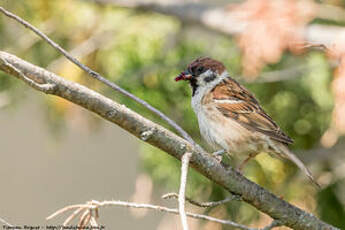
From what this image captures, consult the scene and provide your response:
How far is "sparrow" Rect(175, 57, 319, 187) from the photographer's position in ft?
9.47

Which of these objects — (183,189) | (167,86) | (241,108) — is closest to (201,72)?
(241,108)

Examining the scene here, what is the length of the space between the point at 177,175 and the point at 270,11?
39.4 inches

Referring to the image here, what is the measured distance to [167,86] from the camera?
142 inches

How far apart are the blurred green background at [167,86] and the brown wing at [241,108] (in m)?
0.31

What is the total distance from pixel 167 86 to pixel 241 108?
63 centimetres

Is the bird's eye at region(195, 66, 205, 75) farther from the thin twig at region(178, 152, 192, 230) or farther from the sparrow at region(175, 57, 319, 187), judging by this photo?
the thin twig at region(178, 152, 192, 230)

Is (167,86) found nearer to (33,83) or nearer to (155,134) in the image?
(155,134)

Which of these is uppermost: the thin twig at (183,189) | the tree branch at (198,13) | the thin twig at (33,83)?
the tree branch at (198,13)

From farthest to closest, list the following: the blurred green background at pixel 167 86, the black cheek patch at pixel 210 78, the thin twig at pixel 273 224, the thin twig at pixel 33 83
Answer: the blurred green background at pixel 167 86
the black cheek patch at pixel 210 78
the thin twig at pixel 273 224
the thin twig at pixel 33 83

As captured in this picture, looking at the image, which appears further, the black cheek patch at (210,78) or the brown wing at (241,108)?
the black cheek patch at (210,78)

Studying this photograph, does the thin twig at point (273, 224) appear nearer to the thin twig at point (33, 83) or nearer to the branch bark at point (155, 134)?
the branch bark at point (155, 134)

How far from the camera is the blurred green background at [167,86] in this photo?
139 inches

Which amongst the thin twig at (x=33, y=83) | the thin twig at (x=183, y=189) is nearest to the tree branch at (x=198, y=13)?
the thin twig at (x=183, y=189)

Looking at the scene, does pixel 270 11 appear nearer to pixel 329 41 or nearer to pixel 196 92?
pixel 329 41
